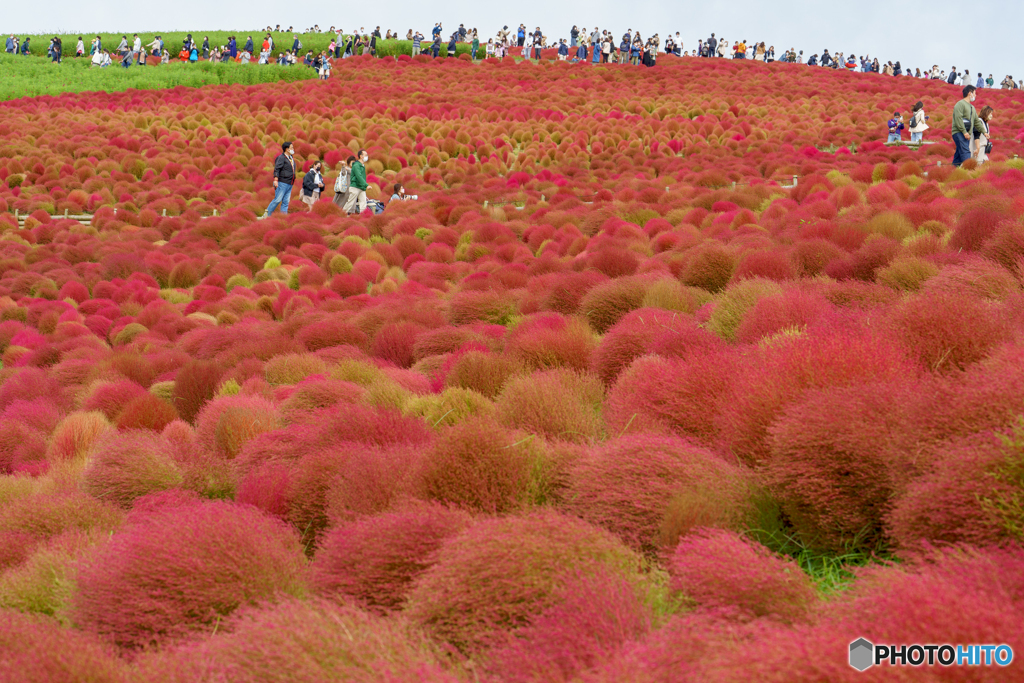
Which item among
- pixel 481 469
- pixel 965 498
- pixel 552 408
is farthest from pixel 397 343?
pixel 965 498

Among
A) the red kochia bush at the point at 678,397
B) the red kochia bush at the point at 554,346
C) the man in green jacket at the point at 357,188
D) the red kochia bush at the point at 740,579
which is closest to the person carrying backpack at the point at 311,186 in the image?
the man in green jacket at the point at 357,188

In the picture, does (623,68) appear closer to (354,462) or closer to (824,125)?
(824,125)

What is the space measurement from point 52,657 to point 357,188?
38.8ft

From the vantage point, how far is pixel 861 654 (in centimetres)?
149

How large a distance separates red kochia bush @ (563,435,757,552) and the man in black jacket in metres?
11.9

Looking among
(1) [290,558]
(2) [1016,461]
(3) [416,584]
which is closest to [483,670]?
(3) [416,584]

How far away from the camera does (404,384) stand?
183 inches

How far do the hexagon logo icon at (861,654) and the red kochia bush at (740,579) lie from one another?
0.28m

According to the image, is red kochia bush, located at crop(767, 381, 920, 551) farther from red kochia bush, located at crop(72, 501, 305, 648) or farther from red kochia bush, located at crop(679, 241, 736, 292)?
red kochia bush, located at crop(679, 241, 736, 292)

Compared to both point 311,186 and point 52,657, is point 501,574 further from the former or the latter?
point 311,186

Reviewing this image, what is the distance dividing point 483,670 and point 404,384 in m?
2.77

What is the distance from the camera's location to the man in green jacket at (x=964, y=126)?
11.1m

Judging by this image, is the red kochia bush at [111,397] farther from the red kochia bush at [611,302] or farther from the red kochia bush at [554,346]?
the red kochia bush at [611,302]

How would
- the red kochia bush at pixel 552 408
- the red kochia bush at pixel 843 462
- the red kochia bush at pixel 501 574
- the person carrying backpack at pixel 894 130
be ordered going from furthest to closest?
the person carrying backpack at pixel 894 130 → the red kochia bush at pixel 552 408 → the red kochia bush at pixel 843 462 → the red kochia bush at pixel 501 574
